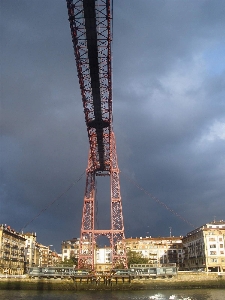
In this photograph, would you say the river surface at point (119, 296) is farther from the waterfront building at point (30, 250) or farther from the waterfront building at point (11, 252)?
the waterfront building at point (30, 250)

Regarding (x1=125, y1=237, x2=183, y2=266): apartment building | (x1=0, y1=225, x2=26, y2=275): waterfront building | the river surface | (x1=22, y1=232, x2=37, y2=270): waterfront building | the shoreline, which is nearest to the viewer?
the river surface

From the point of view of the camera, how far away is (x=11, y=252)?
64.6m

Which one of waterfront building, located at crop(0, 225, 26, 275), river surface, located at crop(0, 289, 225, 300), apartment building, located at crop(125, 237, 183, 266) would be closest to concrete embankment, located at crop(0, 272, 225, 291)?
river surface, located at crop(0, 289, 225, 300)

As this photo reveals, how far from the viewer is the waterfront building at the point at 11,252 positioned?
60.2 m

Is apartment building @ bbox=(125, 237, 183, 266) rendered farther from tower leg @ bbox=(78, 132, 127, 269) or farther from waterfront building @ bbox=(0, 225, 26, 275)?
tower leg @ bbox=(78, 132, 127, 269)

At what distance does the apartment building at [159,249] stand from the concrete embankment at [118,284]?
37.7 m

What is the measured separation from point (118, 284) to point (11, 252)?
94.8 feet

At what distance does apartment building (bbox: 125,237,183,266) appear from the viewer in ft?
269

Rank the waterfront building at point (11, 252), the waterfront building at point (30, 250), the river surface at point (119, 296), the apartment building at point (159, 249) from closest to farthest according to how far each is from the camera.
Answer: the river surface at point (119, 296) < the waterfront building at point (11, 252) < the waterfront building at point (30, 250) < the apartment building at point (159, 249)

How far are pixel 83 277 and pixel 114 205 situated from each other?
29.8ft

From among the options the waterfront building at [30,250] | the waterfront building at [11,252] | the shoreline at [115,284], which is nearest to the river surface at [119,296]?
the shoreline at [115,284]

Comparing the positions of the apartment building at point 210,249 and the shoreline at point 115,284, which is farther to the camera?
the apartment building at point 210,249

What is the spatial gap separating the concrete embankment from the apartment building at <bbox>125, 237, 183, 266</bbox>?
37660mm

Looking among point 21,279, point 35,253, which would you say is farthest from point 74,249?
point 21,279
